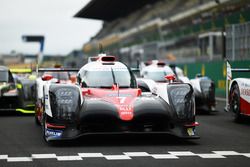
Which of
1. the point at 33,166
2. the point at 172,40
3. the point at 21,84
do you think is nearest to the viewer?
the point at 33,166

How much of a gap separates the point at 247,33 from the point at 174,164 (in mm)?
12813

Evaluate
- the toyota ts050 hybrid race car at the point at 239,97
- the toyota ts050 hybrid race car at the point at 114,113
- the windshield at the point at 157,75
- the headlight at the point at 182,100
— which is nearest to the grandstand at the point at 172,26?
the windshield at the point at 157,75

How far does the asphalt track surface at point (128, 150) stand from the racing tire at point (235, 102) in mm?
1561

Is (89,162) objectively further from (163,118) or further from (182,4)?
(182,4)

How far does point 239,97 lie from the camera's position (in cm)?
1341

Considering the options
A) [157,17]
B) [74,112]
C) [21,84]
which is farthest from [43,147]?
[157,17]

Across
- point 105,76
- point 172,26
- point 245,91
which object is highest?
point 172,26

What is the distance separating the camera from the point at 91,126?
938 centimetres

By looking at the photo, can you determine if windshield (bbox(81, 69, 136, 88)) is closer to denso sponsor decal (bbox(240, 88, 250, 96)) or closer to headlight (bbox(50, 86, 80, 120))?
headlight (bbox(50, 86, 80, 120))

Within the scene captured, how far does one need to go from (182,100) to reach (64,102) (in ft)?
5.93

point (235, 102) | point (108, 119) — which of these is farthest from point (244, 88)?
point (108, 119)

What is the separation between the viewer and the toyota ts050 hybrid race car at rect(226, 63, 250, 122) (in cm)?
1303

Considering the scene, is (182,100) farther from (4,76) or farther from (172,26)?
(172,26)

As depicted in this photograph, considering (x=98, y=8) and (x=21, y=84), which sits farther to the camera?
(x=98, y=8)
